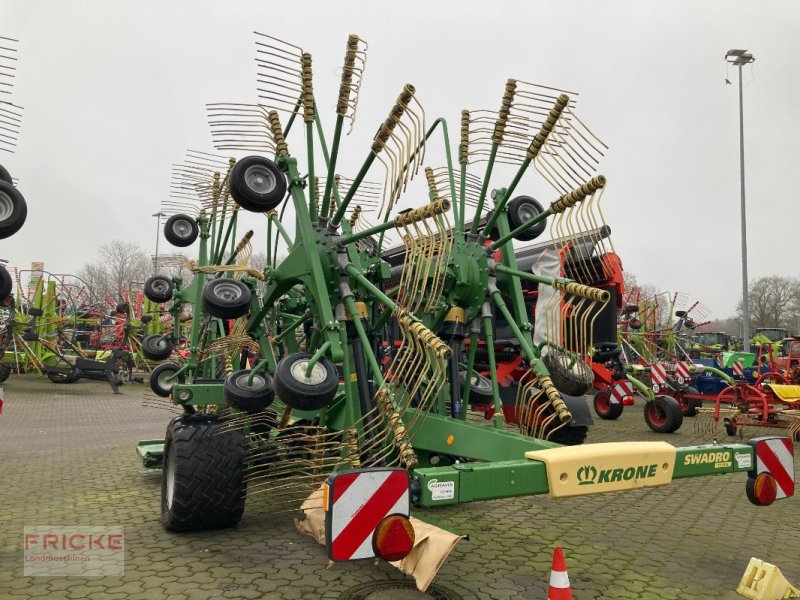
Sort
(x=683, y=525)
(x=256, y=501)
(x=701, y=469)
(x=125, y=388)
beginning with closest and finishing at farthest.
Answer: (x=701, y=469) → (x=683, y=525) → (x=256, y=501) → (x=125, y=388)

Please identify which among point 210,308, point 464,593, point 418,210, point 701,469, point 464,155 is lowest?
point 464,593

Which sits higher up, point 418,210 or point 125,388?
point 418,210

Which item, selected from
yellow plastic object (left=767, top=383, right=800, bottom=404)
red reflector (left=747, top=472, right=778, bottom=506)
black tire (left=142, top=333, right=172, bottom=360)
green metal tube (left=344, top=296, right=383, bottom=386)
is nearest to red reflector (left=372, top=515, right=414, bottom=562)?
green metal tube (left=344, top=296, right=383, bottom=386)

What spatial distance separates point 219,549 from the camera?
438cm

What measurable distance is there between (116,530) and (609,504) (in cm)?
431

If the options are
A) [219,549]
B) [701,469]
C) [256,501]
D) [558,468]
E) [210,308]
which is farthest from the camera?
[256,501]

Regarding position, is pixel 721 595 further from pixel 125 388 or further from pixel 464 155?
pixel 125 388

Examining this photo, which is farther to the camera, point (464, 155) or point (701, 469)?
point (464, 155)

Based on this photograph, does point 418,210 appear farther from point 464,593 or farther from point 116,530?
point 116,530

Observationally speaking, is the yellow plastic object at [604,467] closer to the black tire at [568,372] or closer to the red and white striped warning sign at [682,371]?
the black tire at [568,372]

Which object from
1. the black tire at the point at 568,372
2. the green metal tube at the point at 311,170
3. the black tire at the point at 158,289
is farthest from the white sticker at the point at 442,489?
the black tire at the point at 158,289

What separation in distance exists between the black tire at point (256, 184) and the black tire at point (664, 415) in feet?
28.4

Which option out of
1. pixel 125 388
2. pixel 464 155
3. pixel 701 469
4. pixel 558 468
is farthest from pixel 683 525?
pixel 125 388

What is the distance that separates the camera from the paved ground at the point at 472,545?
3.72m
